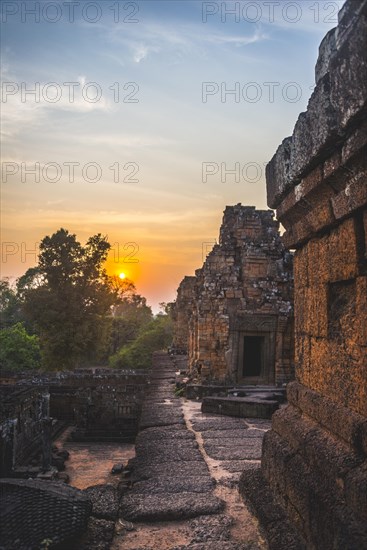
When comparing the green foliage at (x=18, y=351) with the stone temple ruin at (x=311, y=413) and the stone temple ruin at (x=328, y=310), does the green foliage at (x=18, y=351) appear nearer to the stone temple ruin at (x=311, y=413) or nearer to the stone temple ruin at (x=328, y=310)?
the stone temple ruin at (x=311, y=413)

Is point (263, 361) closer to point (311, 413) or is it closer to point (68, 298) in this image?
point (311, 413)

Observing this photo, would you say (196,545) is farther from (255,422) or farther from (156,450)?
(255,422)

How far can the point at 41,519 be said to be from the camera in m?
2.28

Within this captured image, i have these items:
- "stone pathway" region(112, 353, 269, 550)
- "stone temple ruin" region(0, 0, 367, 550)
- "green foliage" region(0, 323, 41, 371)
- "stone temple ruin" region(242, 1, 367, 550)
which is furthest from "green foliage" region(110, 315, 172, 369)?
"stone temple ruin" region(242, 1, 367, 550)

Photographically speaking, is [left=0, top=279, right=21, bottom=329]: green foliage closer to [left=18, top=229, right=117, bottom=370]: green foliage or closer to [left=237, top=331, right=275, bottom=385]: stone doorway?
[left=18, top=229, right=117, bottom=370]: green foliage

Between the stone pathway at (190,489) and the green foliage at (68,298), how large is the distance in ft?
75.0

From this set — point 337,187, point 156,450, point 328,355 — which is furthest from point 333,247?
point 156,450

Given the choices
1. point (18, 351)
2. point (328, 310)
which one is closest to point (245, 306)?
point (328, 310)

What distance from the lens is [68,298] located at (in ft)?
93.1

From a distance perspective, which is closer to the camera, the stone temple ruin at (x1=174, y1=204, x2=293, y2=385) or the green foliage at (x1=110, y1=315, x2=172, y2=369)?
the stone temple ruin at (x1=174, y1=204, x2=293, y2=385)

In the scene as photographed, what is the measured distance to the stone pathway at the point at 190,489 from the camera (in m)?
2.49

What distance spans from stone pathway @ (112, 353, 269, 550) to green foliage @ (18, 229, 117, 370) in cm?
2287

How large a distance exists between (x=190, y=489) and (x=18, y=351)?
1257 inches

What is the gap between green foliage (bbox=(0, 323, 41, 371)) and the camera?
3195 cm
